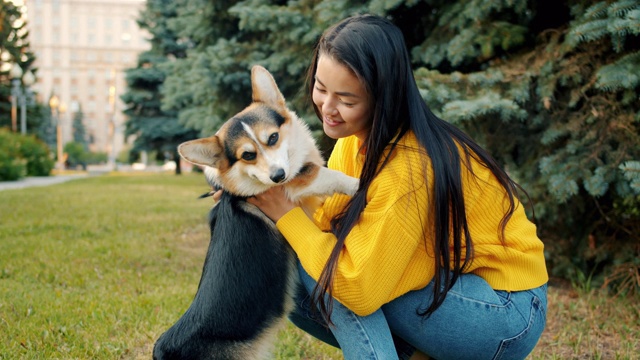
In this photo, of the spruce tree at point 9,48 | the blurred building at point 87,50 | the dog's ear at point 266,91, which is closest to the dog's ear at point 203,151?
the dog's ear at point 266,91

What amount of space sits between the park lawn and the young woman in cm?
106

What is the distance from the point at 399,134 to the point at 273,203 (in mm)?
585

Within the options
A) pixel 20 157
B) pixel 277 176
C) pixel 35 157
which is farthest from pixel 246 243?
pixel 35 157

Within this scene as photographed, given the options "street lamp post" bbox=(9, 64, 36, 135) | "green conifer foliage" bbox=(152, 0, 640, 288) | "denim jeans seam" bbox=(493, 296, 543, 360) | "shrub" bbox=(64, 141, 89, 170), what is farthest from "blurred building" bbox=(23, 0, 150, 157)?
"denim jeans seam" bbox=(493, 296, 543, 360)

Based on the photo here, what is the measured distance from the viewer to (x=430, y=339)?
1812 mm

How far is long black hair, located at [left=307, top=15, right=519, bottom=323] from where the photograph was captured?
67.5 inches

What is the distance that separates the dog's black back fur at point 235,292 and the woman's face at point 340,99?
0.49 m

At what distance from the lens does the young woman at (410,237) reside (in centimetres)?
170

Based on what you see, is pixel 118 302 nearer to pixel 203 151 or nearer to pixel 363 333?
pixel 203 151

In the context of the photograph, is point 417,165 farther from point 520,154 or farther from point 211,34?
point 211,34

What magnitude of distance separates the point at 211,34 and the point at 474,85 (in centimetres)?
359

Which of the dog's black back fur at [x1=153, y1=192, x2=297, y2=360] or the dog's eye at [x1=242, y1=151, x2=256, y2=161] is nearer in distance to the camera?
the dog's black back fur at [x1=153, y1=192, x2=297, y2=360]

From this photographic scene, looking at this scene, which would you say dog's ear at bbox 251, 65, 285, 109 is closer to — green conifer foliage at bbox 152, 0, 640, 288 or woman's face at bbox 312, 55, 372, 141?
woman's face at bbox 312, 55, 372, 141

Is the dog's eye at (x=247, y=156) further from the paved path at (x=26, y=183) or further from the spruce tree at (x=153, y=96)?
the spruce tree at (x=153, y=96)
